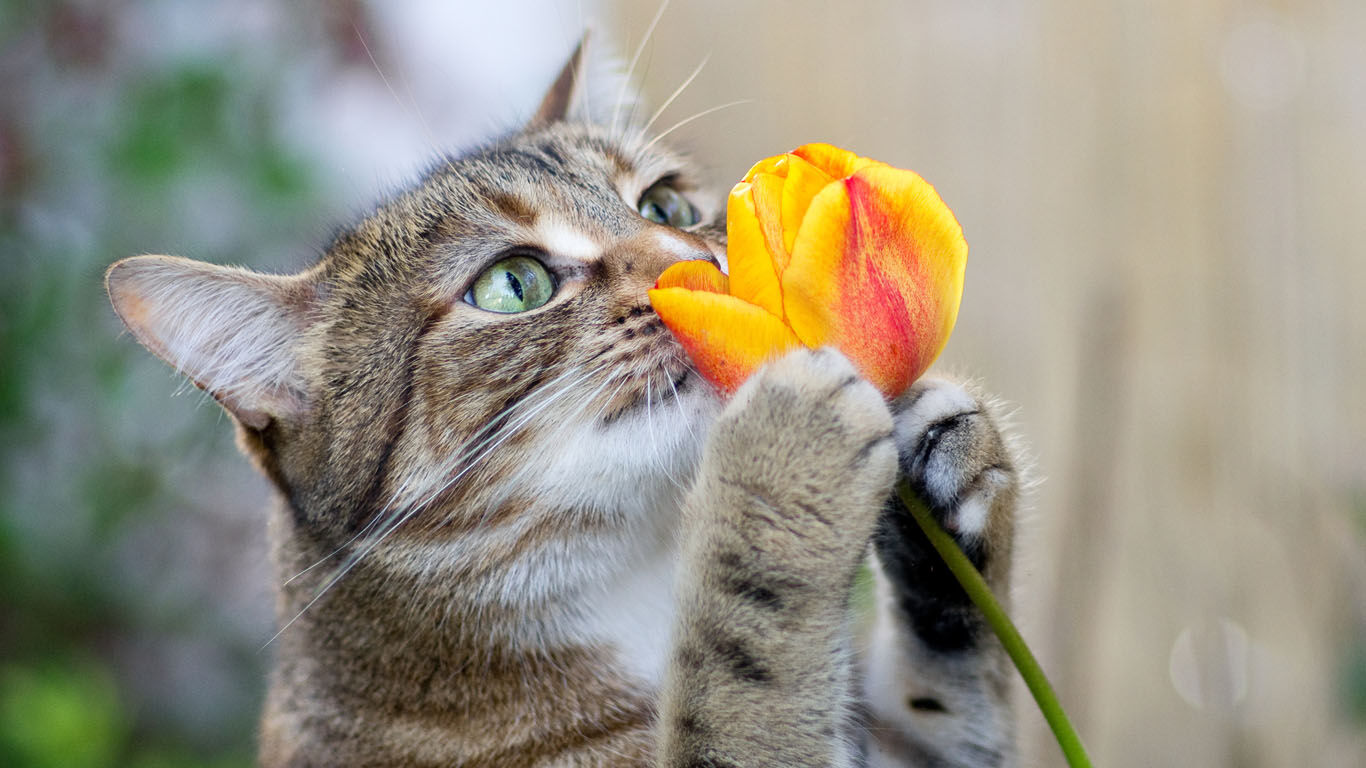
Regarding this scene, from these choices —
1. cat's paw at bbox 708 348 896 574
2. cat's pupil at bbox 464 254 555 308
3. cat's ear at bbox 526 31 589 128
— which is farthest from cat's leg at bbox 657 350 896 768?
cat's ear at bbox 526 31 589 128

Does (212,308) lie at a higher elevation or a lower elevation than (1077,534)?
lower

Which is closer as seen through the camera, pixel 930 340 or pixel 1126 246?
pixel 930 340

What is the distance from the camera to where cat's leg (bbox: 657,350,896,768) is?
855 mm

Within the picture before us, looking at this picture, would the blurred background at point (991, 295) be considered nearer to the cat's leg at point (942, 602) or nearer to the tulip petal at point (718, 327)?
the cat's leg at point (942, 602)

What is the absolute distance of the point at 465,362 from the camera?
1.21 m

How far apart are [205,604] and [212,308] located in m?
1.26

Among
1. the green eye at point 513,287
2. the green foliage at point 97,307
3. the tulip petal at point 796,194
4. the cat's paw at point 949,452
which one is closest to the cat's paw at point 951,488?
the cat's paw at point 949,452

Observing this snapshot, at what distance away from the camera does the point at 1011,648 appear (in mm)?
686

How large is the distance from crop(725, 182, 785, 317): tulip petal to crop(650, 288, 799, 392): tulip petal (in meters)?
0.01

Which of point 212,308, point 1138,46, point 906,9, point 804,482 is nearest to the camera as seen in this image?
point 804,482

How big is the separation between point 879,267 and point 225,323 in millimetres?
899

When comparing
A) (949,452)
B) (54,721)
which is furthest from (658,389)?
(54,721)

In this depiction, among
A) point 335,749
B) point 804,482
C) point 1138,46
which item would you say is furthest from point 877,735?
point 1138,46

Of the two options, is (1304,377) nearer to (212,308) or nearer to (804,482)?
(804,482)
